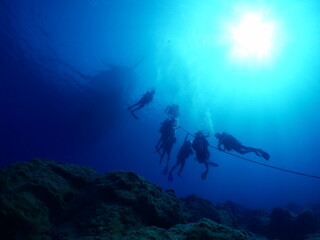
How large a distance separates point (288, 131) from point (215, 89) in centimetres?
5014

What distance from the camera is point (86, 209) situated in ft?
13.4

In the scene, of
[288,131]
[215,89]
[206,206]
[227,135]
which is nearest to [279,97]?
[215,89]

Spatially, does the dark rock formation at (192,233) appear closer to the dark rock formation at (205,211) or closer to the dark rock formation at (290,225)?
the dark rock formation at (205,211)

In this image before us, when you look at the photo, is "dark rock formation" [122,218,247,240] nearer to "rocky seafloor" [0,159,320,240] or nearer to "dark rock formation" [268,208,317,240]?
"rocky seafloor" [0,159,320,240]

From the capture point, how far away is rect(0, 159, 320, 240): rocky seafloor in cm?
279

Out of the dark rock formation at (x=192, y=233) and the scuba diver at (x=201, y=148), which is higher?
the scuba diver at (x=201, y=148)

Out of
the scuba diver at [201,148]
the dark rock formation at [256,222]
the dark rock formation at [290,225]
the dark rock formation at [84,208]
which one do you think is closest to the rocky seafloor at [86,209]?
the dark rock formation at [84,208]

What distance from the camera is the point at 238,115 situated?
46.2 m

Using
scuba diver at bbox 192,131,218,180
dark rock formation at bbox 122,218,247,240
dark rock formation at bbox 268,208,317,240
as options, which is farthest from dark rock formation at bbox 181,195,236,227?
dark rock formation at bbox 122,218,247,240

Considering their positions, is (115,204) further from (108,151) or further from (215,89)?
(108,151)

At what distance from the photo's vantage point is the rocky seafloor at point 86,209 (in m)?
2.79

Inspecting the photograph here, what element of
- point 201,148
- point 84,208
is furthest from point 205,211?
point 84,208

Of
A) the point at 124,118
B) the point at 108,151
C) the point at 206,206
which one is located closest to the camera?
the point at 206,206

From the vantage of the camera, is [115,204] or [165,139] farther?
[165,139]
